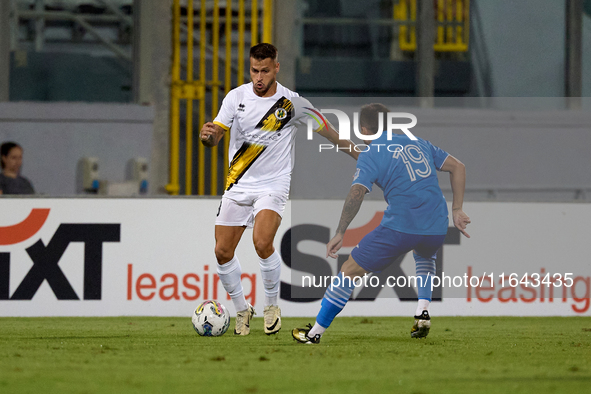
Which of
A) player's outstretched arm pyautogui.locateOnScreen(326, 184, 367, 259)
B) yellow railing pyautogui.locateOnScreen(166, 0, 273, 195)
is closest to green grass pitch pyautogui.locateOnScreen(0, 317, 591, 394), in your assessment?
player's outstretched arm pyautogui.locateOnScreen(326, 184, 367, 259)

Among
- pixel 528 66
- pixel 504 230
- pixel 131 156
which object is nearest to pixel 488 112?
pixel 528 66

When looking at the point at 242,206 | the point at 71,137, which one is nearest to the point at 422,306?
the point at 242,206

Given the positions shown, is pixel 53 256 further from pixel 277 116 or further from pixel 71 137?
pixel 71 137

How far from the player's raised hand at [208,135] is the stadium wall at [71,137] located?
20.5 feet

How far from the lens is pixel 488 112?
12.2m

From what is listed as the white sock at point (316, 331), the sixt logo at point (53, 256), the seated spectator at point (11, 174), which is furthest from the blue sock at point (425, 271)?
the seated spectator at point (11, 174)

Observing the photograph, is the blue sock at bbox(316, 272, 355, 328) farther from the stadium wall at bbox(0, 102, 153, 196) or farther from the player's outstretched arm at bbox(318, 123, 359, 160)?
the stadium wall at bbox(0, 102, 153, 196)

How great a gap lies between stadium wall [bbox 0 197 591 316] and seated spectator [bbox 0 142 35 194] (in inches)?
25.4

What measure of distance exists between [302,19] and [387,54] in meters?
1.35

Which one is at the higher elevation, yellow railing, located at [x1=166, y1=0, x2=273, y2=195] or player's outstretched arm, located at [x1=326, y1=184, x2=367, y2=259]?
yellow railing, located at [x1=166, y1=0, x2=273, y2=195]

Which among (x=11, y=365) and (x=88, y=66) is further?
(x=88, y=66)

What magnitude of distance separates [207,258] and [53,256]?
4.76 ft

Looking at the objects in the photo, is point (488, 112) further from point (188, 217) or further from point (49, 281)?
point (49, 281)

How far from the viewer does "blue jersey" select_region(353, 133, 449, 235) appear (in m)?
5.98
